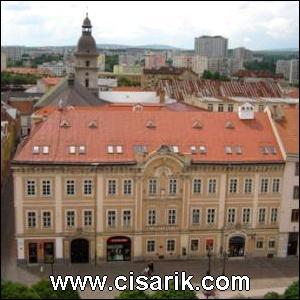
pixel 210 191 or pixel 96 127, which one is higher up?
pixel 96 127

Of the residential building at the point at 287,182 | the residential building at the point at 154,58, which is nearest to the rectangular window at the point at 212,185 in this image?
the residential building at the point at 287,182

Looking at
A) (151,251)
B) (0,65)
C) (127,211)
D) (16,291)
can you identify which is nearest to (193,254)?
(151,251)

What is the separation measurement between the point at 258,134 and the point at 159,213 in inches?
115

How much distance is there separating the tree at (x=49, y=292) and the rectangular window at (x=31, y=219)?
4839 millimetres

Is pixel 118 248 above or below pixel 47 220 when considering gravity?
below

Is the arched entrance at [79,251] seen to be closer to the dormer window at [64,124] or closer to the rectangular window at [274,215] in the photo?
the dormer window at [64,124]

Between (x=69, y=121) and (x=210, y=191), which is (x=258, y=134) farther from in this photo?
(x=69, y=121)

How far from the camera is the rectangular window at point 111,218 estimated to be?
37.2 feet

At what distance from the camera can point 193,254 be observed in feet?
38.5

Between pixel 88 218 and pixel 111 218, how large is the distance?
50 centimetres

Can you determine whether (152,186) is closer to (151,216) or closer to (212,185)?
(151,216)

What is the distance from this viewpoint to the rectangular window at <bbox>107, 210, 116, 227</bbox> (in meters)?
11.3

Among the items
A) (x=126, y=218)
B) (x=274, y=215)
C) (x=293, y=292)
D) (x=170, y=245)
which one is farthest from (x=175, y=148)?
(x=293, y=292)

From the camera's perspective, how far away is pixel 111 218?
11.4 m
